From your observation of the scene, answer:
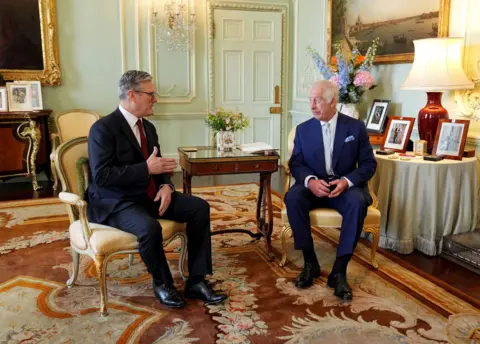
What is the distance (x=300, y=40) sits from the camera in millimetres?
6254

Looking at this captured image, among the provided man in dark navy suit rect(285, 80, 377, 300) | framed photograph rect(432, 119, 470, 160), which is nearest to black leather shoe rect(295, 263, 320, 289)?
man in dark navy suit rect(285, 80, 377, 300)

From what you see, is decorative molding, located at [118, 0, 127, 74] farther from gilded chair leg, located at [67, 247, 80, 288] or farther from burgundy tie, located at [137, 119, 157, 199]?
gilded chair leg, located at [67, 247, 80, 288]

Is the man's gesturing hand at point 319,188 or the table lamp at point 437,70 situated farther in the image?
the table lamp at point 437,70

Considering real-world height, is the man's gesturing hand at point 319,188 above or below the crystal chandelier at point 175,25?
below

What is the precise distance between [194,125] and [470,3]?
376cm

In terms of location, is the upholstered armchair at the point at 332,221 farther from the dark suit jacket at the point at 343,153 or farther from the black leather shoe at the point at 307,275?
the black leather shoe at the point at 307,275

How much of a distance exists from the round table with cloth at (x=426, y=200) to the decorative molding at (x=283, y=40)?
3.42 metres

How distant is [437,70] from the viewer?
11.1ft

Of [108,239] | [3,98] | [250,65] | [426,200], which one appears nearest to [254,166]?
[108,239]

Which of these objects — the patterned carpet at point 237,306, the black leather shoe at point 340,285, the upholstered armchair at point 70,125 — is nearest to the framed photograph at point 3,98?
the upholstered armchair at point 70,125

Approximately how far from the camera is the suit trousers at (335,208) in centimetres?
269

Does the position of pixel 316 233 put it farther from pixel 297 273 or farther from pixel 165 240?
pixel 165 240

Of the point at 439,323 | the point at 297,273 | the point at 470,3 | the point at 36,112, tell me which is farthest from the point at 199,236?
the point at 36,112

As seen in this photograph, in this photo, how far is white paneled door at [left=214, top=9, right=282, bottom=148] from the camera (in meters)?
6.28
